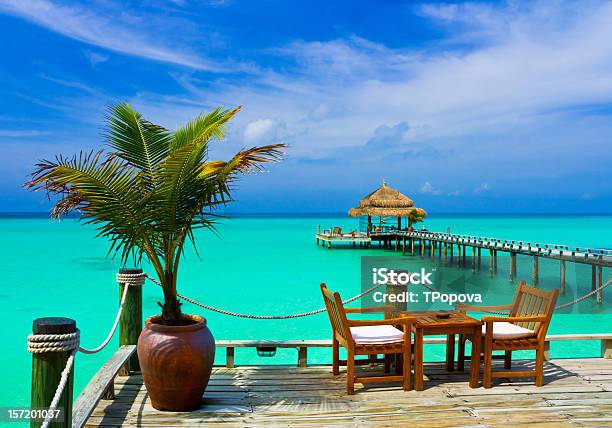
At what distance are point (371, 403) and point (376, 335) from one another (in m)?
0.54

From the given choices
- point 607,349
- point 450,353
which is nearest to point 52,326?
point 450,353

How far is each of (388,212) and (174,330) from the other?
Answer: 1381 inches

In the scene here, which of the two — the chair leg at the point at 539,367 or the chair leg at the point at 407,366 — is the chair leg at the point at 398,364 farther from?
the chair leg at the point at 539,367

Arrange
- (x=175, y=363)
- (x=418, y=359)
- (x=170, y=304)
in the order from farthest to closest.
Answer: (x=418, y=359)
(x=170, y=304)
(x=175, y=363)

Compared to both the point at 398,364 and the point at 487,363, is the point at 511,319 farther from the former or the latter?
the point at 398,364

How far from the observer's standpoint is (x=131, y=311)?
503 centimetres

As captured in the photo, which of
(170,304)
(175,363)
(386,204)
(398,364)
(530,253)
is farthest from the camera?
(386,204)

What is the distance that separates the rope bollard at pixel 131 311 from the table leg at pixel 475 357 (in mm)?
2902

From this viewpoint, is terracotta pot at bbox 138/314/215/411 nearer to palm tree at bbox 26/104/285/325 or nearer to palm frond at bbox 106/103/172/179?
palm tree at bbox 26/104/285/325

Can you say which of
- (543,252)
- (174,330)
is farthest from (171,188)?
(543,252)

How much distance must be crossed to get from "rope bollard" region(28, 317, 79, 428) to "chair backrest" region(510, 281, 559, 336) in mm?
3666

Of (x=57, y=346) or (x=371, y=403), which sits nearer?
(x=57, y=346)

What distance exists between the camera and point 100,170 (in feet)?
13.0

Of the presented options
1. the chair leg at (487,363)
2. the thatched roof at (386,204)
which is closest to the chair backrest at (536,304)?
the chair leg at (487,363)
